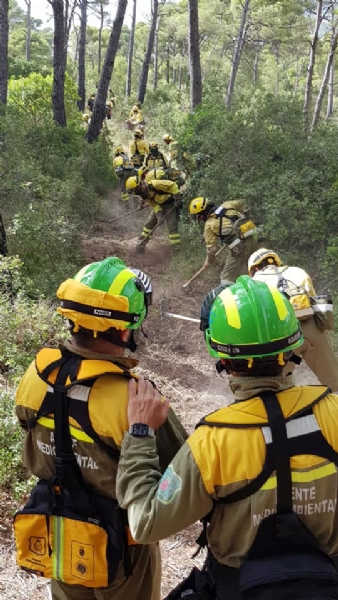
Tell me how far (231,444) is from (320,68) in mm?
42681

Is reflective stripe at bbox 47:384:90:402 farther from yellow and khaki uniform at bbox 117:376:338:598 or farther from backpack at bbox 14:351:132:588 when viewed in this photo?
yellow and khaki uniform at bbox 117:376:338:598

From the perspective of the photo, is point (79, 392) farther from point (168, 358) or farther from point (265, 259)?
point (168, 358)

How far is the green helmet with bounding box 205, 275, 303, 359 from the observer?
1.68 metres

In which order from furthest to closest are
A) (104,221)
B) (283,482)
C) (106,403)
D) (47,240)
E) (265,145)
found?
(104,221), (265,145), (47,240), (106,403), (283,482)

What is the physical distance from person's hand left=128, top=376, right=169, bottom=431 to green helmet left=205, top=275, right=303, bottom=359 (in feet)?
0.94

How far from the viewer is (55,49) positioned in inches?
478

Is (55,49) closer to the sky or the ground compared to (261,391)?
closer to the sky

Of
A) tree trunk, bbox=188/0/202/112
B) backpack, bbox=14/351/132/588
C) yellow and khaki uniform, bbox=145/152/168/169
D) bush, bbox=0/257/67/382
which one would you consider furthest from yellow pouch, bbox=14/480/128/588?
tree trunk, bbox=188/0/202/112

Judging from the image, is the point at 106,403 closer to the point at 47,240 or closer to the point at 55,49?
the point at 47,240

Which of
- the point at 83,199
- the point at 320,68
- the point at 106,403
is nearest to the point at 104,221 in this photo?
the point at 83,199

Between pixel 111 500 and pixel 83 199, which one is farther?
pixel 83 199

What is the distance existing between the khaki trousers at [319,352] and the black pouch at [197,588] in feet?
9.42

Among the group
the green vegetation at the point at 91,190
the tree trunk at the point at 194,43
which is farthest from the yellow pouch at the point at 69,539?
the tree trunk at the point at 194,43

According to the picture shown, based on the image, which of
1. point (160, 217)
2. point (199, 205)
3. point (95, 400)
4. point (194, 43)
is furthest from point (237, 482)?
point (194, 43)
